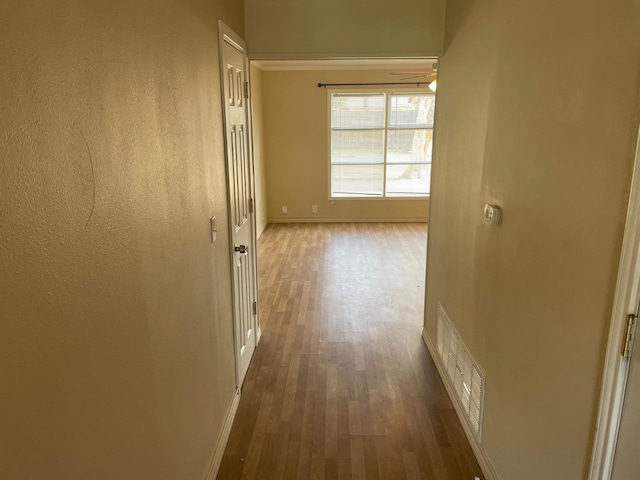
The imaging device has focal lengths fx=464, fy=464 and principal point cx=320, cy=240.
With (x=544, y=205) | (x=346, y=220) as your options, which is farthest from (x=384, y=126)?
(x=544, y=205)

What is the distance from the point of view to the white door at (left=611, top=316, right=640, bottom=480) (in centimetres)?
116

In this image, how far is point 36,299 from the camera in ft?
2.79

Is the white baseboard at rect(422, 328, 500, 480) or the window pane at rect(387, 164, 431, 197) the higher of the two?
the window pane at rect(387, 164, 431, 197)

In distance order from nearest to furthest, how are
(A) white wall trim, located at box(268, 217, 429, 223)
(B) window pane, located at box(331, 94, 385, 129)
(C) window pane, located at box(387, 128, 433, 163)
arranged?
(B) window pane, located at box(331, 94, 385, 129)
(C) window pane, located at box(387, 128, 433, 163)
(A) white wall trim, located at box(268, 217, 429, 223)

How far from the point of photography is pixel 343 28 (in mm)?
3033

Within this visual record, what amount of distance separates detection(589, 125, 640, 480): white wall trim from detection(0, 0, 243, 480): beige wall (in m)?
1.28

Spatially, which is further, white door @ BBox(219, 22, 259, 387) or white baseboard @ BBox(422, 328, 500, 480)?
white door @ BBox(219, 22, 259, 387)

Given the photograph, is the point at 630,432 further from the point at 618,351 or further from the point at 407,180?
the point at 407,180

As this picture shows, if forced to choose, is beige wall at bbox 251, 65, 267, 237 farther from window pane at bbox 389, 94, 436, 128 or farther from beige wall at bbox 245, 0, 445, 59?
beige wall at bbox 245, 0, 445, 59

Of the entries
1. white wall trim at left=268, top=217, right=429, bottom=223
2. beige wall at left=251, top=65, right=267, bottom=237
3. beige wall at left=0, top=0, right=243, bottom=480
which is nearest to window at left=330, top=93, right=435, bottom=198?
white wall trim at left=268, top=217, right=429, bottom=223

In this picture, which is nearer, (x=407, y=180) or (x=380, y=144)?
(x=380, y=144)

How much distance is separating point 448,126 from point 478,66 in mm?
625

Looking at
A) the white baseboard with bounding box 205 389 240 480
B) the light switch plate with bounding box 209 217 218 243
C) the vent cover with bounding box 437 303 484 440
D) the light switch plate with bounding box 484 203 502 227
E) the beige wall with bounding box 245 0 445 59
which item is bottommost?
the white baseboard with bounding box 205 389 240 480

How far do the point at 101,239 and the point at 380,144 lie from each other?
696cm
